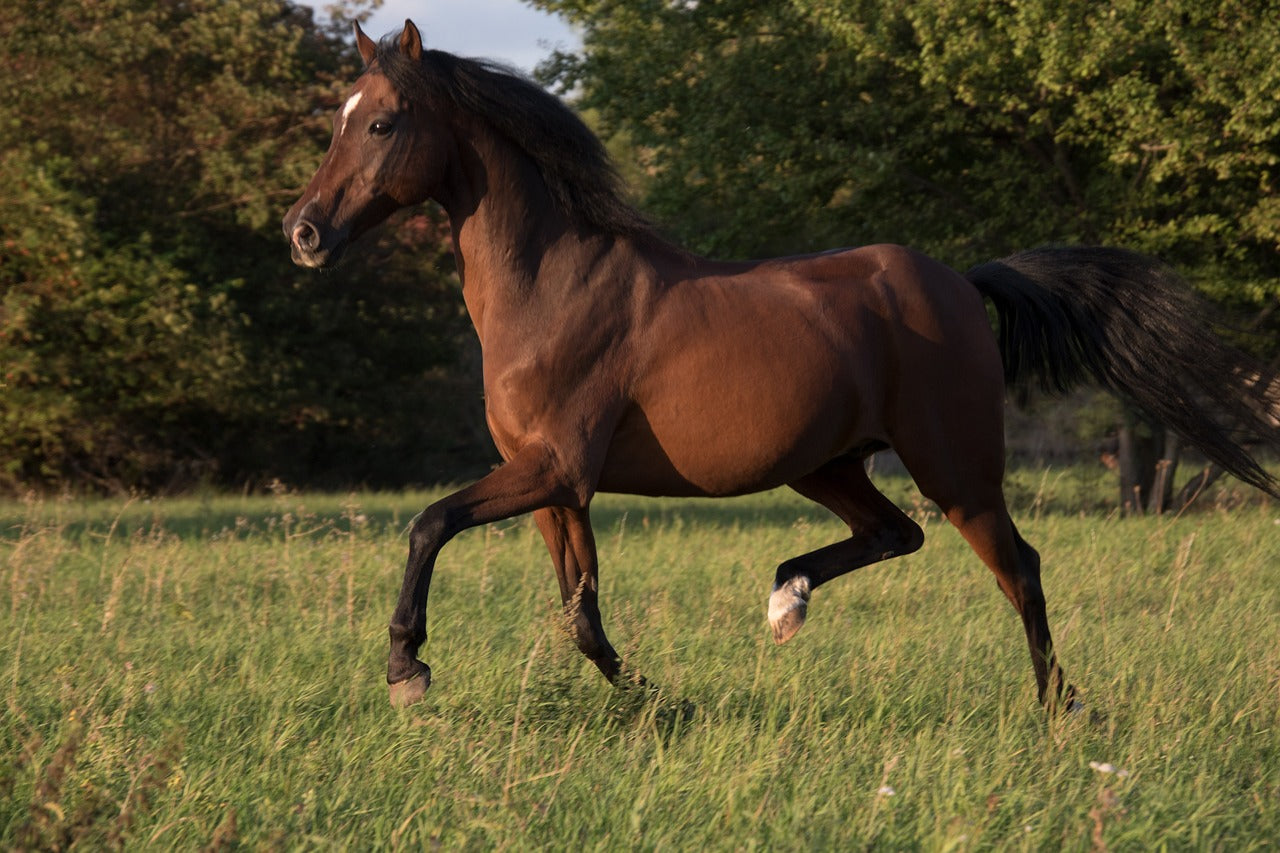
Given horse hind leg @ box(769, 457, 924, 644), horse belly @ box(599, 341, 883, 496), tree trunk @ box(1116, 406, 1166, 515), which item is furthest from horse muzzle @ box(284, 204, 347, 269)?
tree trunk @ box(1116, 406, 1166, 515)

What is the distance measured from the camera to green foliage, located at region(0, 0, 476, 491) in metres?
17.5

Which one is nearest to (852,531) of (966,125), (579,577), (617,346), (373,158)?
(579,577)

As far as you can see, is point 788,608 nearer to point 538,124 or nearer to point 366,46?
point 538,124

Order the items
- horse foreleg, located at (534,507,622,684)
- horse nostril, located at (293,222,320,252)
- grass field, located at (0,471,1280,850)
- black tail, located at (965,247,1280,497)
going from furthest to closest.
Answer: black tail, located at (965,247,1280,497)
horse foreleg, located at (534,507,622,684)
horse nostril, located at (293,222,320,252)
grass field, located at (0,471,1280,850)

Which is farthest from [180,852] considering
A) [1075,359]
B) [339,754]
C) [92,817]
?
[1075,359]

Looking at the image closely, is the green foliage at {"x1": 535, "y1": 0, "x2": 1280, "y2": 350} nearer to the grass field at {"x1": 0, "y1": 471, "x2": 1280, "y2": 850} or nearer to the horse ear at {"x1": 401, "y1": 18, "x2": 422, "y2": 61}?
the grass field at {"x1": 0, "y1": 471, "x2": 1280, "y2": 850}

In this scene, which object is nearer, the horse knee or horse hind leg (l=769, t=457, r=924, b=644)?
the horse knee

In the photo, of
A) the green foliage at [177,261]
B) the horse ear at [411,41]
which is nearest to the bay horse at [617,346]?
the horse ear at [411,41]

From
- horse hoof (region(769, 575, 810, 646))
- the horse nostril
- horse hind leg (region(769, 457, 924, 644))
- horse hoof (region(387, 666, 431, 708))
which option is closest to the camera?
horse hoof (region(387, 666, 431, 708))

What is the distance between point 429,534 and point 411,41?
5.71ft

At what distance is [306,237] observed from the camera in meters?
4.56

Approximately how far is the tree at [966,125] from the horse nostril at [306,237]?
768 cm

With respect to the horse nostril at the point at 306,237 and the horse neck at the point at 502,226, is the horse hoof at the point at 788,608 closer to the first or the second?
the horse neck at the point at 502,226

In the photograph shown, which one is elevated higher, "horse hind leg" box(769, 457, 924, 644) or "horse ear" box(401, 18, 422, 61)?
"horse ear" box(401, 18, 422, 61)
